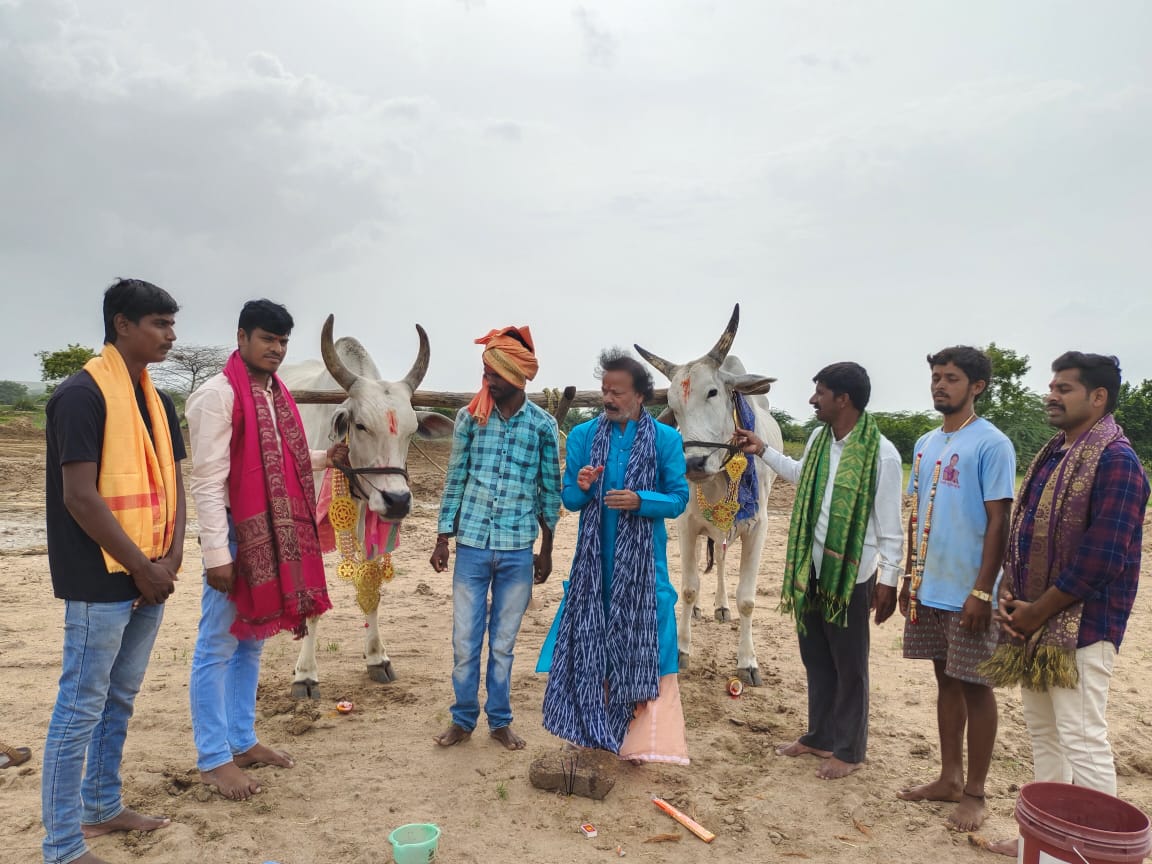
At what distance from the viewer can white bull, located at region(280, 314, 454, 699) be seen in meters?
4.62

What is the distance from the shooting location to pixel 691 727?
4.75m

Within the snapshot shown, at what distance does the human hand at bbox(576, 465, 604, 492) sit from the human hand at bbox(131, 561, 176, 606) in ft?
6.08

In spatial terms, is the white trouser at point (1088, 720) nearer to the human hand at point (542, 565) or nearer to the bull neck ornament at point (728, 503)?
the human hand at point (542, 565)

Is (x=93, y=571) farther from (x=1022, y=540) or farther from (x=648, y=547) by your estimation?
(x=1022, y=540)

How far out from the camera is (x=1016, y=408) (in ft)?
70.3

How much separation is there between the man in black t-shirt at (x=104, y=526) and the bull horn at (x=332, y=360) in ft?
4.85

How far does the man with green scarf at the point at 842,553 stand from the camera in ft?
12.7

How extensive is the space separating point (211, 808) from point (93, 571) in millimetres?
1435

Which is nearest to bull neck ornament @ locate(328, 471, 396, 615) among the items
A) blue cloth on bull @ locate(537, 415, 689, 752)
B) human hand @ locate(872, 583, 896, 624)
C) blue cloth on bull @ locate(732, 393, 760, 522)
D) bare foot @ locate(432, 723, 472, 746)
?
bare foot @ locate(432, 723, 472, 746)

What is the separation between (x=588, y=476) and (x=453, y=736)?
1729 mm

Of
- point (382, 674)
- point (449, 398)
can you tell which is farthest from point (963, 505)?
point (382, 674)

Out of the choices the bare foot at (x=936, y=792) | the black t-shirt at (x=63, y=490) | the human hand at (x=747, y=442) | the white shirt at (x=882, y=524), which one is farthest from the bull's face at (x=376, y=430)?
the bare foot at (x=936, y=792)

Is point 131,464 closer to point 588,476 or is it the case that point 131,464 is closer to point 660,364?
point 588,476

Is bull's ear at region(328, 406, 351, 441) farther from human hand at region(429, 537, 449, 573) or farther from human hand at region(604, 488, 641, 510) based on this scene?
human hand at region(604, 488, 641, 510)
